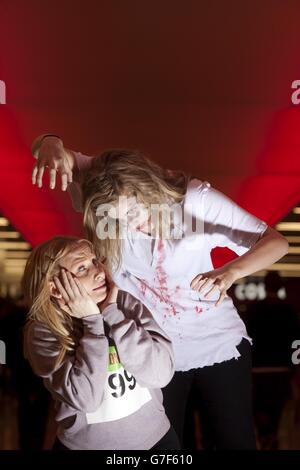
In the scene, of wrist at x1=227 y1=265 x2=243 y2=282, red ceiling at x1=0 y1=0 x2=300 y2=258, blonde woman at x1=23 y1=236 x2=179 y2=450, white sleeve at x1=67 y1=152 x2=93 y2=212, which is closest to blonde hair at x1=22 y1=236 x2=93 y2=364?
blonde woman at x1=23 y1=236 x2=179 y2=450

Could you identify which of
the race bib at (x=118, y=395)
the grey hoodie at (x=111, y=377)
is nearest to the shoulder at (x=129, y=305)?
the grey hoodie at (x=111, y=377)

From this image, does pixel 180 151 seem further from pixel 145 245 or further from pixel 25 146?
pixel 25 146

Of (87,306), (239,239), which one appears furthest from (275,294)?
(87,306)

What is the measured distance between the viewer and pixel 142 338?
1865mm

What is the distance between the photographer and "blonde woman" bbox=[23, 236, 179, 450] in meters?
1.85

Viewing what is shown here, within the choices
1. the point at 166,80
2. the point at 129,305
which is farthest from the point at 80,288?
the point at 166,80

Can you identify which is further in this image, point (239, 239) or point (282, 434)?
point (282, 434)

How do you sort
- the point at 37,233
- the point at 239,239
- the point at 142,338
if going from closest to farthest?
the point at 142,338
the point at 239,239
the point at 37,233

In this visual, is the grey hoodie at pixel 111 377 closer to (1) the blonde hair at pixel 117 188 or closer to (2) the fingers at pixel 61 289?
(2) the fingers at pixel 61 289

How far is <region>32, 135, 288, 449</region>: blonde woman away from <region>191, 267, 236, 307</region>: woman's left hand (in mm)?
78

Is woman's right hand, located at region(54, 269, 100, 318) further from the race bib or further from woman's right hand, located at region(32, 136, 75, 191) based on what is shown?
woman's right hand, located at region(32, 136, 75, 191)

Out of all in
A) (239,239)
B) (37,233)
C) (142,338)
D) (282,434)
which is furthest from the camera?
(282,434)

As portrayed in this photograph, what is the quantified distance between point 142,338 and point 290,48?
3.63ft

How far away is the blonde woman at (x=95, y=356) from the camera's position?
185cm
